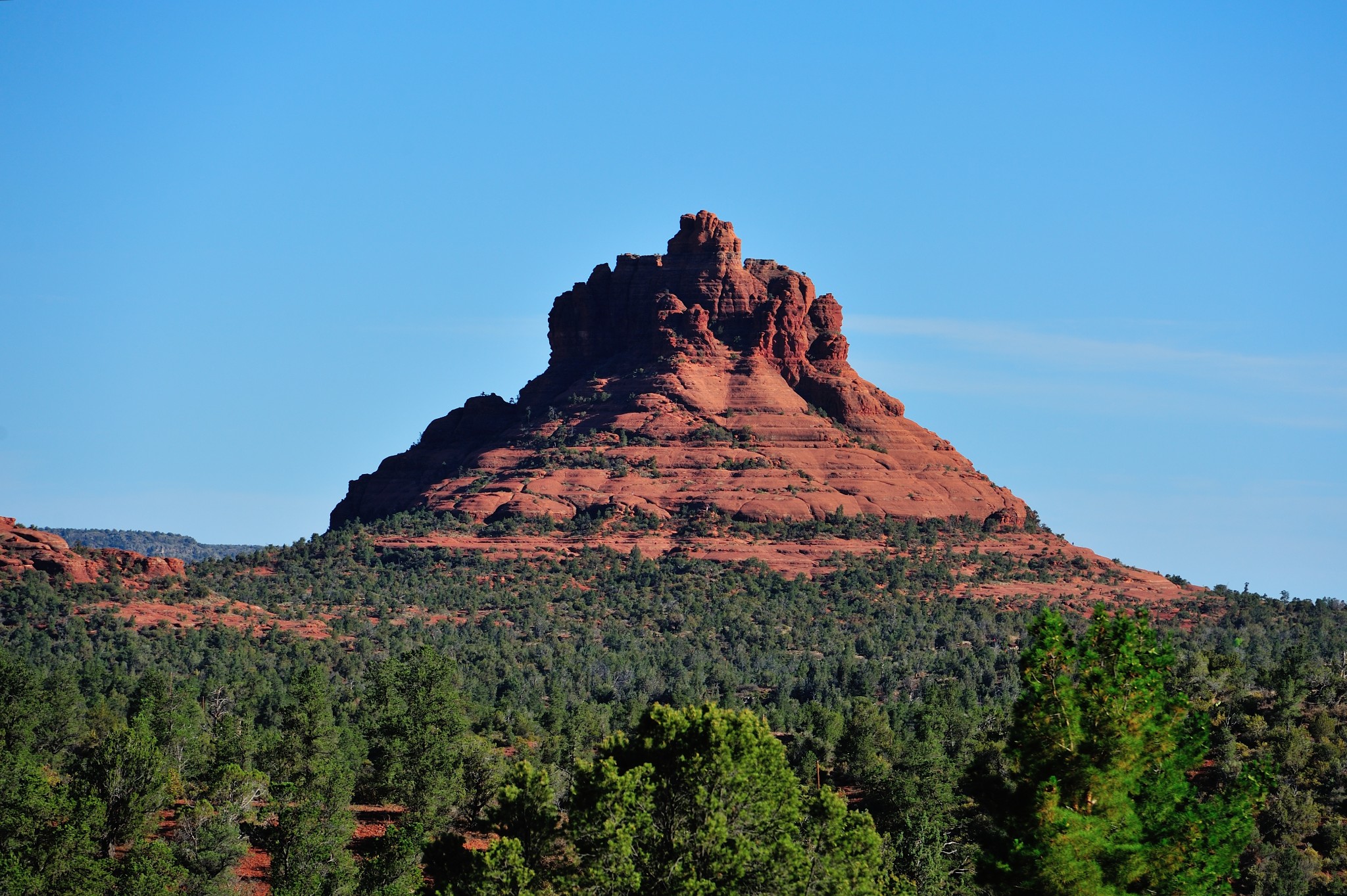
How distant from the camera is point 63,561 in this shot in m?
131

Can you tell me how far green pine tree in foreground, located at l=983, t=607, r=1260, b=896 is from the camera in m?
37.1

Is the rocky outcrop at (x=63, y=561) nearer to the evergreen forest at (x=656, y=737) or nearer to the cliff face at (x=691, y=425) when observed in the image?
the evergreen forest at (x=656, y=737)

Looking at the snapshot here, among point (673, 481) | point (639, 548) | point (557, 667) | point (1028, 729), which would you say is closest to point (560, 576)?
point (639, 548)

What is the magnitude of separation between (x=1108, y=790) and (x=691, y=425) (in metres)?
131

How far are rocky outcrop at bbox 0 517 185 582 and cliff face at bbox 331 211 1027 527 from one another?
32.2 m

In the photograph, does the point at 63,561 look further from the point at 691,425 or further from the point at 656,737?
the point at 656,737

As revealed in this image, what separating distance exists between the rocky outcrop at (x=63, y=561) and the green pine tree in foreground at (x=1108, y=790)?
342ft

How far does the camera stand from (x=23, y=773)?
55.2 metres

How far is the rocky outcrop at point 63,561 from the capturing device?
130m

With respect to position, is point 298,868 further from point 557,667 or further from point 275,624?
point 275,624

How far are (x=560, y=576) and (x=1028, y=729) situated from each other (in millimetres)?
111238

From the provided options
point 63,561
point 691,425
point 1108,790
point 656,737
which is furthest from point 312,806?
point 691,425

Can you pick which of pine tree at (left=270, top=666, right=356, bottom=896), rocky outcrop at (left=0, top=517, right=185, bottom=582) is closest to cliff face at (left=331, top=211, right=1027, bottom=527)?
rocky outcrop at (left=0, top=517, right=185, bottom=582)

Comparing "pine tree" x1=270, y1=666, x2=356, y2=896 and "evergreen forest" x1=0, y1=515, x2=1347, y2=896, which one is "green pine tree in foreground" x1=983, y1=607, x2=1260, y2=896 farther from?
"pine tree" x1=270, y1=666, x2=356, y2=896
